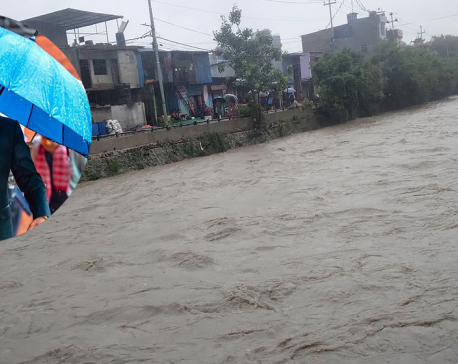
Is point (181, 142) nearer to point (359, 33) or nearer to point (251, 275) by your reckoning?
point (251, 275)

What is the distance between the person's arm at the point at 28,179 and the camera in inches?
56.5

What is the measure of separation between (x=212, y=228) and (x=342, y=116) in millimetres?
18501

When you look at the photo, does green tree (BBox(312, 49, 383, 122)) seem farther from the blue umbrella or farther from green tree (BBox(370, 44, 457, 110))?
the blue umbrella

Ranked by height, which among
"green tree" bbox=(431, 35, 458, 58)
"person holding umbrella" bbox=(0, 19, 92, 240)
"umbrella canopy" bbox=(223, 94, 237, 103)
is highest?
"green tree" bbox=(431, 35, 458, 58)

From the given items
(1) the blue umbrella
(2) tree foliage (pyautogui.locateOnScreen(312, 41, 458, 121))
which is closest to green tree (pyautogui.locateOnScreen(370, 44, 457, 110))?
(2) tree foliage (pyautogui.locateOnScreen(312, 41, 458, 121))

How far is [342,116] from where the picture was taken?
25.1 m

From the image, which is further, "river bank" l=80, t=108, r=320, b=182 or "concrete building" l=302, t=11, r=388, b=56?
"concrete building" l=302, t=11, r=388, b=56

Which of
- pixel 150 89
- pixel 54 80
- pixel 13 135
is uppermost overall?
pixel 150 89

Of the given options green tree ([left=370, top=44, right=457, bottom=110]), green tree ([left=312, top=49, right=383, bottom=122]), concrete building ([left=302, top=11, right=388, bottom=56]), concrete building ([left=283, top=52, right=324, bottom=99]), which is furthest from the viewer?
concrete building ([left=302, top=11, right=388, bottom=56])

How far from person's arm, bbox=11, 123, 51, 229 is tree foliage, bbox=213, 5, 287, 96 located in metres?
19.7

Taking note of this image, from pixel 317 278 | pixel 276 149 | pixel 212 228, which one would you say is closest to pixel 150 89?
pixel 276 149

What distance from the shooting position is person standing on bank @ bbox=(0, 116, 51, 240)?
1.40 metres

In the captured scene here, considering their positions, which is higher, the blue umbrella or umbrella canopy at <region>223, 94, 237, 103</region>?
umbrella canopy at <region>223, 94, 237, 103</region>

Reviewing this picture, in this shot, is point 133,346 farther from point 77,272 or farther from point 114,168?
point 114,168
